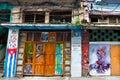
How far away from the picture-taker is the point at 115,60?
15.2 meters

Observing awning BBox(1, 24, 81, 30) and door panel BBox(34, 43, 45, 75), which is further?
door panel BBox(34, 43, 45, 75)

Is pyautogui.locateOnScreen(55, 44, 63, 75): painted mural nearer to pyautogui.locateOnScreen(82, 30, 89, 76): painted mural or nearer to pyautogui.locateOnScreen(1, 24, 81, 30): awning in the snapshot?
pyautogui.locateOnScreen(1, 24, 81, 30): awning

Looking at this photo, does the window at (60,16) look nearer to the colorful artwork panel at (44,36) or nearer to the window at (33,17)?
the window at (33,17)

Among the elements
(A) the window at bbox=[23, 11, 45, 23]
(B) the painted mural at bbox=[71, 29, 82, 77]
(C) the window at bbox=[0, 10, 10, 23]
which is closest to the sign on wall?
(B) the painted mural at bbox=[71, 29, 82, 77]

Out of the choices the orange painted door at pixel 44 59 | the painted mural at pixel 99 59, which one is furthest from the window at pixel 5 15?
the painted mural at pixel 99 59

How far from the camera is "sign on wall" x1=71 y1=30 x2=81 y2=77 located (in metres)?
14.7

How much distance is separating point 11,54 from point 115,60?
666 cm

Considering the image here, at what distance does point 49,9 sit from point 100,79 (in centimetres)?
567

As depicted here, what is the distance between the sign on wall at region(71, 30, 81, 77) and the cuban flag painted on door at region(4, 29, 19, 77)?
3.65 m

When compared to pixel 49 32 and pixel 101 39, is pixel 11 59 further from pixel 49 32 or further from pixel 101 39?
pixel 101 39

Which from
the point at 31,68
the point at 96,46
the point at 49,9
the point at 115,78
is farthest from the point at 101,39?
the point at 31,68

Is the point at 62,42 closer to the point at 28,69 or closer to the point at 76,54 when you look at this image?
the point at 76,54

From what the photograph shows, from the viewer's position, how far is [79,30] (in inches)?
596

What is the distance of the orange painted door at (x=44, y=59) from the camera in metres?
15.1
